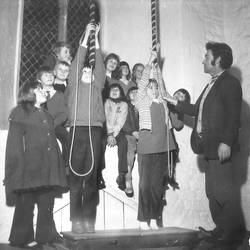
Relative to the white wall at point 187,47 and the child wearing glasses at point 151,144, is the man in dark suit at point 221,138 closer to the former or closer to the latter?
the child wearing glasses at point 151,144

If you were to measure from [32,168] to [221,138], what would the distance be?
4.69ft

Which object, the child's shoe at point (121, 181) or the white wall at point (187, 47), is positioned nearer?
the child's shoe at point (121, 181)

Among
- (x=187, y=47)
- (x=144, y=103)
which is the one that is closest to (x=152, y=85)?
(x=144, y=103)

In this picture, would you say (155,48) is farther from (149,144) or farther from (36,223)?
(36,223)

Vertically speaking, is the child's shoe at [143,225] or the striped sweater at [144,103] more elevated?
the striped sweater at [144,103]

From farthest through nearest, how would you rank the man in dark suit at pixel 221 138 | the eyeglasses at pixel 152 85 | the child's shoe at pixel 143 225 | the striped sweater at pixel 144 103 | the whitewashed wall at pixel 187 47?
1. the whitewashed wall at pixel 187 47
2. the eyeglasses at pixel 152 85
3. the striped sweater at pixel 144 103
4. the child's shoe at pixel 143 225
5. the man in dark suit at pixel 221 138

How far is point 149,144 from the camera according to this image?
10.7 ft

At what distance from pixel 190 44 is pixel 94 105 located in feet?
5.42

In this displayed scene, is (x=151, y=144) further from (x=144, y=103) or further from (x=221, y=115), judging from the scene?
(x=221, y=115)

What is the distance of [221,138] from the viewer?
3070mm

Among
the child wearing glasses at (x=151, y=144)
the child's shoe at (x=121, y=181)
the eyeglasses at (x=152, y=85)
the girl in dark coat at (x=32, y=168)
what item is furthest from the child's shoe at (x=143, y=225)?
the eyeglasses at (x=152, y=85)

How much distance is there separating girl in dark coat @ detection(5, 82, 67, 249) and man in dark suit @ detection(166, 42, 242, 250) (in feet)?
3.70

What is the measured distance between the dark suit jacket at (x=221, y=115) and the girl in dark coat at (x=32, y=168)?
3.74ft

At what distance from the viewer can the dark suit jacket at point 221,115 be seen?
3.00m
